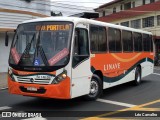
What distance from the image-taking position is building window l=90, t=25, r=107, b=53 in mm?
11555

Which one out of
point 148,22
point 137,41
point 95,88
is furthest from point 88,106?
point 148,22

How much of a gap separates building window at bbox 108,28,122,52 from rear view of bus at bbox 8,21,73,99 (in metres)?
3.12

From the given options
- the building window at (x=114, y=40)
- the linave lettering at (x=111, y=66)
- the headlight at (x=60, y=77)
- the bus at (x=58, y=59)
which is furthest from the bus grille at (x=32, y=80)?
the building window at (x=114, y=40)

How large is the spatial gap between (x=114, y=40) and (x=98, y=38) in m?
1.66

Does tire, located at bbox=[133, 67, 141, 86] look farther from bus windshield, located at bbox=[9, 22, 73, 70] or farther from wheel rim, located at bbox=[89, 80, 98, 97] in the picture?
bus windshield, located at bbox=[9, 22, 73, 70]

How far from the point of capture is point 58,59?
32.7 feet

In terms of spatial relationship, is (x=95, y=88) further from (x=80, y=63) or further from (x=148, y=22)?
(x=148, y=22)

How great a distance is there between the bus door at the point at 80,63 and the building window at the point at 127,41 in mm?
3852

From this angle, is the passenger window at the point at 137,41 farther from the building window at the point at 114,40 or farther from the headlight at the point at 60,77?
the headlight at the point at 60,77

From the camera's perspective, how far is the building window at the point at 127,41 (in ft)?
48.0

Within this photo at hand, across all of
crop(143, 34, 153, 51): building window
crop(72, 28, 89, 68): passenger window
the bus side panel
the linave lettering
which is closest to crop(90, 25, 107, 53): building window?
the bus side panel

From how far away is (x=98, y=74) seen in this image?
12.1m

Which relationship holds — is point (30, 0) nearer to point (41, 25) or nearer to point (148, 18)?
point (148, 18)

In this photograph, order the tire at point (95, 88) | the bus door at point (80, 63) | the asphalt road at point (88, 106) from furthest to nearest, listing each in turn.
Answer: the tire at point (95, 88), the bus door at point (80, 63), the asphalt road at point (88, 106)
